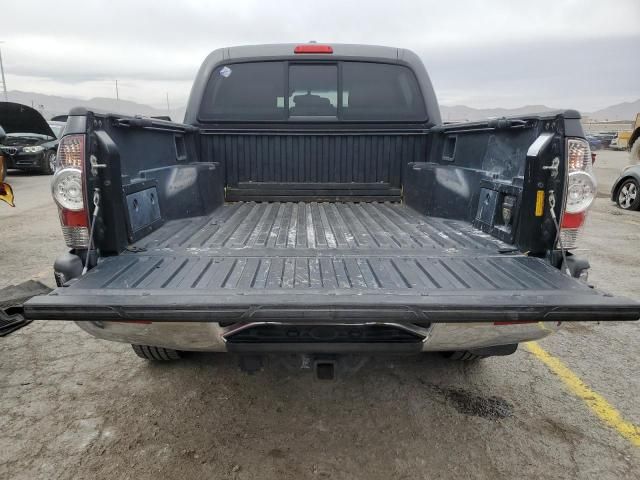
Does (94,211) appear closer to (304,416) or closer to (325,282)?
(325,282)

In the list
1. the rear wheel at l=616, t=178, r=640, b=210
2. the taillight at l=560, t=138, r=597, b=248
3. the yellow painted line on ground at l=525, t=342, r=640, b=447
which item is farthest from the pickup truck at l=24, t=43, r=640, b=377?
the rear wheel at l=616, t=178, r=640, b=210

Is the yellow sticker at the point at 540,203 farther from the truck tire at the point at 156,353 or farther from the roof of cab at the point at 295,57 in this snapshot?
the truck tire at the point at 156,353

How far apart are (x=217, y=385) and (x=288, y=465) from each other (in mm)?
898

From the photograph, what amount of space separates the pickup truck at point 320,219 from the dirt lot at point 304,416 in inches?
14.8

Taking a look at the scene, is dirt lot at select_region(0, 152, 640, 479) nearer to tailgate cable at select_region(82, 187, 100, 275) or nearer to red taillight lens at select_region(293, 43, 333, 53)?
tailgate cable at select_region(82, 187, 100, 275)

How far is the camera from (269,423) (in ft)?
8.52

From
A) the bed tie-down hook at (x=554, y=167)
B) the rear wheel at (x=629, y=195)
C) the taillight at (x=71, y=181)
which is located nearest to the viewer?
the taillight at (x=71, y=181)

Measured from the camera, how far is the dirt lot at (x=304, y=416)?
7.45ft

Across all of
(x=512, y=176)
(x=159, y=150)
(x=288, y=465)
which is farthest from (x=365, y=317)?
(x=159, y=150)

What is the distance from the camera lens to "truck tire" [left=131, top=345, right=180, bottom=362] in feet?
9.48

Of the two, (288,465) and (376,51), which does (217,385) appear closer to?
(288,465)

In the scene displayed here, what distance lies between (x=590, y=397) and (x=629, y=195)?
30.3 feet

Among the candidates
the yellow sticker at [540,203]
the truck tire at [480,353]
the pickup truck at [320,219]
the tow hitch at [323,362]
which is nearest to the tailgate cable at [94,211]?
the pickup truck at [320,219]

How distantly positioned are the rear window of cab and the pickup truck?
0.01 m
